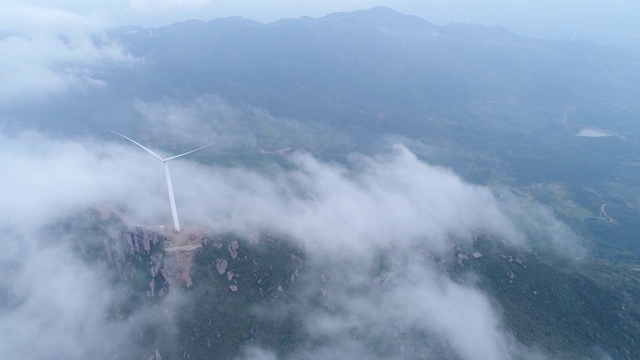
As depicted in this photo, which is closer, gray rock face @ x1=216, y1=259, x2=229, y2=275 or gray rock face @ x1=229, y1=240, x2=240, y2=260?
gray rock face @ x1=216, y1=259, x2=229, y2=275

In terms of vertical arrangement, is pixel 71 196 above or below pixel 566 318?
above

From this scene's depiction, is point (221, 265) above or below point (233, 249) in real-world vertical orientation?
below

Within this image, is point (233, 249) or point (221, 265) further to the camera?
point (233, 249)

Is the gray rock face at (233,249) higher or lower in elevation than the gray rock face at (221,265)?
higher

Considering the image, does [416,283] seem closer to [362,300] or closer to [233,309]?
[362,300]

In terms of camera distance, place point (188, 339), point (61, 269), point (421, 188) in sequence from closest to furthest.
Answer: point (188, 339) < point (61, 269) < point (421, 188)

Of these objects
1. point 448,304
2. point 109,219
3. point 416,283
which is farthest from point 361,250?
point 109,219

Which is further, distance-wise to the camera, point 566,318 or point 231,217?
point 231,217

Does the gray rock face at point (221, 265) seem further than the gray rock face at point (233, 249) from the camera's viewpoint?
No

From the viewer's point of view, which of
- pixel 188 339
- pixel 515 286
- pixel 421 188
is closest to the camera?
pixel 188 339

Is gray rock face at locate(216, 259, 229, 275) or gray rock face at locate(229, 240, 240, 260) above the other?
gray rock face at locate(229, 240, 240, 260)

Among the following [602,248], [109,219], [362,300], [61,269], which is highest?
[109,219]
